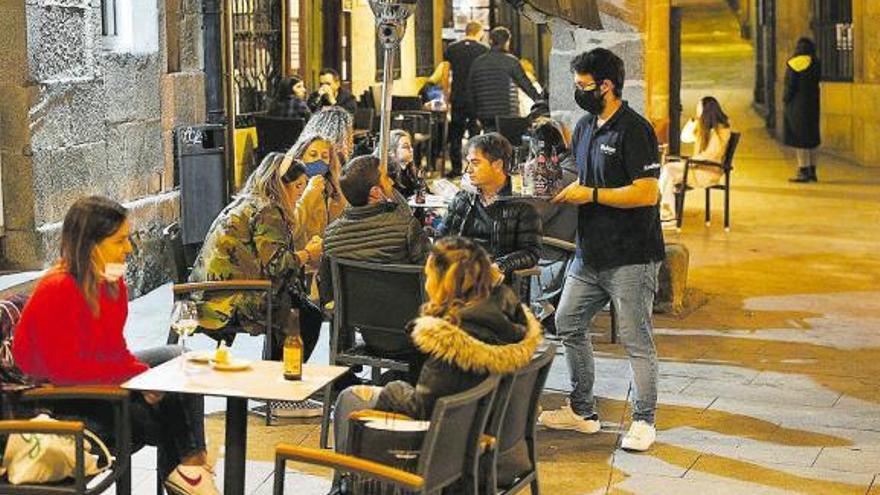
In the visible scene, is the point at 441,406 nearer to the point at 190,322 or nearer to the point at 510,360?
the point at 510,360

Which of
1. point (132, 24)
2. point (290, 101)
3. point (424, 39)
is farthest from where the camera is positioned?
point (424, 39)

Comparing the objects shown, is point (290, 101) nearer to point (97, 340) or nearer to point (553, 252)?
point (553, 252)

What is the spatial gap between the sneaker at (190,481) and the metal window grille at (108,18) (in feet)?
20.1

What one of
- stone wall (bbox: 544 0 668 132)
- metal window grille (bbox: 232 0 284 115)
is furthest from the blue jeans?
metal window grille (bbox: 232 0 284 115)

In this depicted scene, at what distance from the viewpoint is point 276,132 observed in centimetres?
1460

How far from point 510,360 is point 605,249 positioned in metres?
2.13

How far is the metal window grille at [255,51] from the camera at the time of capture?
600 inches

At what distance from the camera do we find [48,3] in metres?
9.81

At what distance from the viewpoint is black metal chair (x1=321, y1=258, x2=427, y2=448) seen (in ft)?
22.5

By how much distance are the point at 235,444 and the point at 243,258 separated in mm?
1990

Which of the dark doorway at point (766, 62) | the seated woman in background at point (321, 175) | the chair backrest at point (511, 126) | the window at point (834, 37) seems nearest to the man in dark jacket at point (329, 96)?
the chair backrest at point (511, 126)

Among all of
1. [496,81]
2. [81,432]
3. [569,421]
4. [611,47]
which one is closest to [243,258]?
[569,421]

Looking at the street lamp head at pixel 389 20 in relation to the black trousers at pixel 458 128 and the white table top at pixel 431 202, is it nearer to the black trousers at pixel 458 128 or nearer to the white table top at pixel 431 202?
the white table top at pixel 431 202

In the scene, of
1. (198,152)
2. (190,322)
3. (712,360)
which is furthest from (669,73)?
(190,322)
